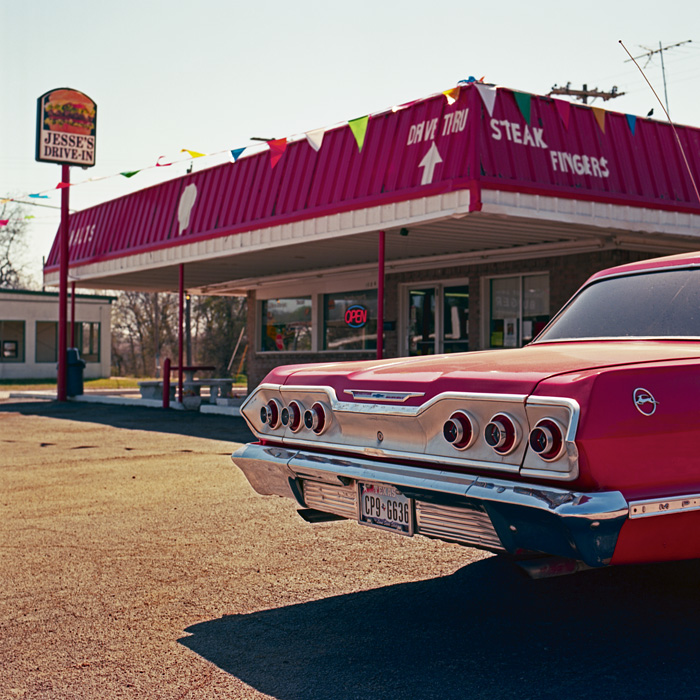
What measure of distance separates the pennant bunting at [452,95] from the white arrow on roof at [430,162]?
58 centimetres

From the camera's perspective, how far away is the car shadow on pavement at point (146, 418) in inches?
521

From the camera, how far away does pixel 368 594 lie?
4.50m

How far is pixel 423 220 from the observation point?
11.7 meters

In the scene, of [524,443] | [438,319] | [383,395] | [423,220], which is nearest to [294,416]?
[383,395]

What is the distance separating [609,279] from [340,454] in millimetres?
2015

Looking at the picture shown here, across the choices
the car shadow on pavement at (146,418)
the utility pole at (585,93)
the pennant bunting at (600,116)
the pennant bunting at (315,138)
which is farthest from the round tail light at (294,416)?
the utility pole at (585,93)

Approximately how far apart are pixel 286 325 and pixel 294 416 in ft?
56.6

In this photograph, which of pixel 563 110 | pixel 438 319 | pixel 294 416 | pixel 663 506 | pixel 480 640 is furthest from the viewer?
pixel 438 319

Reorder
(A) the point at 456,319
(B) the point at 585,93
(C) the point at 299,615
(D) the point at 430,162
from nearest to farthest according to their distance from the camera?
(C) the point at 299,615, (D) the point at 430,162, (A) the point at 456,319, (B) the point at 585,93

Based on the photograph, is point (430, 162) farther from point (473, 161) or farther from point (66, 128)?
point (66, 128)

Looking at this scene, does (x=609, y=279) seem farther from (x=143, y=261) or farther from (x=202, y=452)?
(x=143, y=261)

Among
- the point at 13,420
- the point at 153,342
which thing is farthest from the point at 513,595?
the point at 153,342

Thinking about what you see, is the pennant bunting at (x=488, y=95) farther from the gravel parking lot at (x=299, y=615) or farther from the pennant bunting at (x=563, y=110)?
the gravel parking lot at (x=299, y=615)

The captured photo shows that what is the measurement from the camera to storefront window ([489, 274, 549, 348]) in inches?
595
